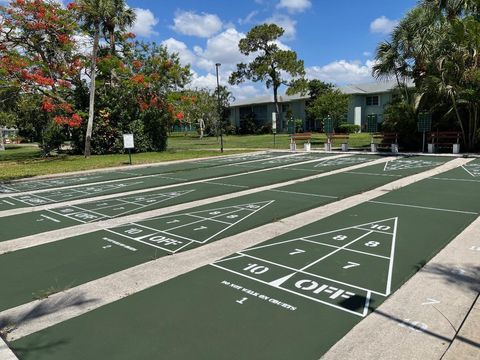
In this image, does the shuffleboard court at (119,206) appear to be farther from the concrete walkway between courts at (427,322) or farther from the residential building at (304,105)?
the residential building at (304,105)

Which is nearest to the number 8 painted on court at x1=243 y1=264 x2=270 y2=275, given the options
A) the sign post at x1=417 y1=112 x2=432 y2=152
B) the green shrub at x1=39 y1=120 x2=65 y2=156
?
the sign post at x1=417 y1=112 x2=432 y2=152

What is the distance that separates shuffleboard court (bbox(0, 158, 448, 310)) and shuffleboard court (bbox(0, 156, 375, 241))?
1.16m

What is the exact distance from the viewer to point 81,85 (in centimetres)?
2675

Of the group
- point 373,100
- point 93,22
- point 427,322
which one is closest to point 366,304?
point 427,322

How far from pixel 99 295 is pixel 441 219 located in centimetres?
664

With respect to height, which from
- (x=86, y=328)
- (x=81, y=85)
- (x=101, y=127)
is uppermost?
(x=81, y=85)

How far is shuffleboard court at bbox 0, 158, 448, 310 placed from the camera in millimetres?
5441

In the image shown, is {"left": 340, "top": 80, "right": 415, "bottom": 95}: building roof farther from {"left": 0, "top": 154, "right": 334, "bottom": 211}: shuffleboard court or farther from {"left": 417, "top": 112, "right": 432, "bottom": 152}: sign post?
{"left": 0, "top": 154, "right": 334, "bottom": 211}: shuffleboard court

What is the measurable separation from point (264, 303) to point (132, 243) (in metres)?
3.35

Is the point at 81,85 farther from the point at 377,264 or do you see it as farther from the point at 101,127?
the point at 377,264

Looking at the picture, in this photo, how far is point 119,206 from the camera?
10.1 meters

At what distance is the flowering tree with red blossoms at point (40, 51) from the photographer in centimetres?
2086

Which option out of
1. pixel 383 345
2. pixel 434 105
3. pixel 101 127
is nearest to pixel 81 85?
pixel 101 127

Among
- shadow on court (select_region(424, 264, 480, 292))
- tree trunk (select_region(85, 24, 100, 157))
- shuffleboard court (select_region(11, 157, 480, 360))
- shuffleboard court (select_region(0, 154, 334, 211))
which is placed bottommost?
shuffleboard court (select_region(11, 157, 480, 360))
